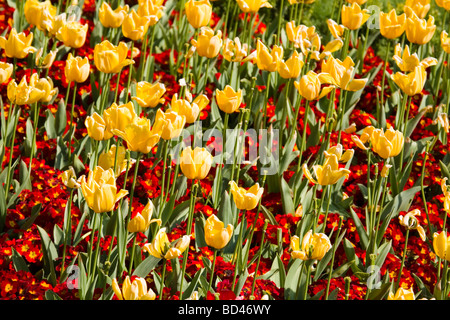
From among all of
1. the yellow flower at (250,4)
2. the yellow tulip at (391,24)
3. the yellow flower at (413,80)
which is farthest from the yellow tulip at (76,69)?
the yellow tulip at (391,24)

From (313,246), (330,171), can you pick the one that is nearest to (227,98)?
(330,171)

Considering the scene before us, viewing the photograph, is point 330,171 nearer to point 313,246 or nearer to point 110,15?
point 313,246

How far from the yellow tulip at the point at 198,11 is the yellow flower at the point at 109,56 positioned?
0.61 metres

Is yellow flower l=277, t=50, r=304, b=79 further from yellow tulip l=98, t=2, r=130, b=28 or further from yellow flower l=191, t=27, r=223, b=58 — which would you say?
yellow tulip l=98, t=2, r=130, b=28

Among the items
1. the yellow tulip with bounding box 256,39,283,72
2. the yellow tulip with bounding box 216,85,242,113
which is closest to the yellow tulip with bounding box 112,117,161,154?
the yellow tulip with bounding box 216,85,242,113

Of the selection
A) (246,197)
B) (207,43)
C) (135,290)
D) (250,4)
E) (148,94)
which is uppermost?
(250,4)

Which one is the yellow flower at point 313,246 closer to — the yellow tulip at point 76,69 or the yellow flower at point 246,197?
the yellow flower at point 246,197

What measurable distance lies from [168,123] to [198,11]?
1.18m

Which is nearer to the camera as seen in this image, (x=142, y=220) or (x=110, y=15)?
(x=142, y=220)

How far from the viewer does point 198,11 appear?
323 centimetres

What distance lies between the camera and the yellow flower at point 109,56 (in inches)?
106

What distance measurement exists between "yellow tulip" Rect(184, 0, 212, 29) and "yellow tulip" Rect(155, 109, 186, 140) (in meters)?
1.09
